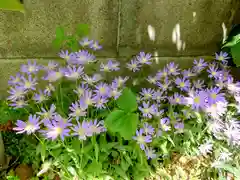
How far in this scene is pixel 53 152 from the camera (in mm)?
1246

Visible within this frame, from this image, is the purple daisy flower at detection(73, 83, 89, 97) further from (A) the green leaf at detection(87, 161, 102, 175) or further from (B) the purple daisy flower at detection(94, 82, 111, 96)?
(A) the green leaf at detection(87, 161, 102, 175)

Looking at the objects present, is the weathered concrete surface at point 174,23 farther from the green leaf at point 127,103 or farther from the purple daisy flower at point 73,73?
the green leaf at point 127,103

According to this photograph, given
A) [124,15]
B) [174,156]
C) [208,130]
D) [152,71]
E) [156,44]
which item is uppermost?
[124,15]

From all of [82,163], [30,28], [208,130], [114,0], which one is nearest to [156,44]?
[114,0]

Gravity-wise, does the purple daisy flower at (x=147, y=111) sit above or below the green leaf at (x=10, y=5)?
below

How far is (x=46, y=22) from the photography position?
1.53 meters

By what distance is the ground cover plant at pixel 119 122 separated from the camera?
3.82 ft

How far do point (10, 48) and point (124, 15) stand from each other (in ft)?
1.90

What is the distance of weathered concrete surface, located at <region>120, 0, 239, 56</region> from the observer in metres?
1.60

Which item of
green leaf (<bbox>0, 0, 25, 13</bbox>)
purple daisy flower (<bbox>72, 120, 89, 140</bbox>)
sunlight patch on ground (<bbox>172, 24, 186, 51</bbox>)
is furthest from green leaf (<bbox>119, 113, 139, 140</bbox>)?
sunlight patch on ground (<bbox>172, 24, 186, 51</bbox>)

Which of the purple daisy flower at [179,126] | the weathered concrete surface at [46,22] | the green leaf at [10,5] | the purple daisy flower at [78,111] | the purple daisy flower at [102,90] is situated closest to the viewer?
the green leaf at [10,5]

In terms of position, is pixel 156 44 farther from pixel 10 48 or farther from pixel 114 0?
pixel 10 48

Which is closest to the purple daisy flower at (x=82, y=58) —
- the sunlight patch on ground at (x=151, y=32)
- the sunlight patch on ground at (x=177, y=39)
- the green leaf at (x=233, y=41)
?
the sunlight patch on ground at (x=151, y=32)

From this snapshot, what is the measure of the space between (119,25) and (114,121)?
0.67 meters
